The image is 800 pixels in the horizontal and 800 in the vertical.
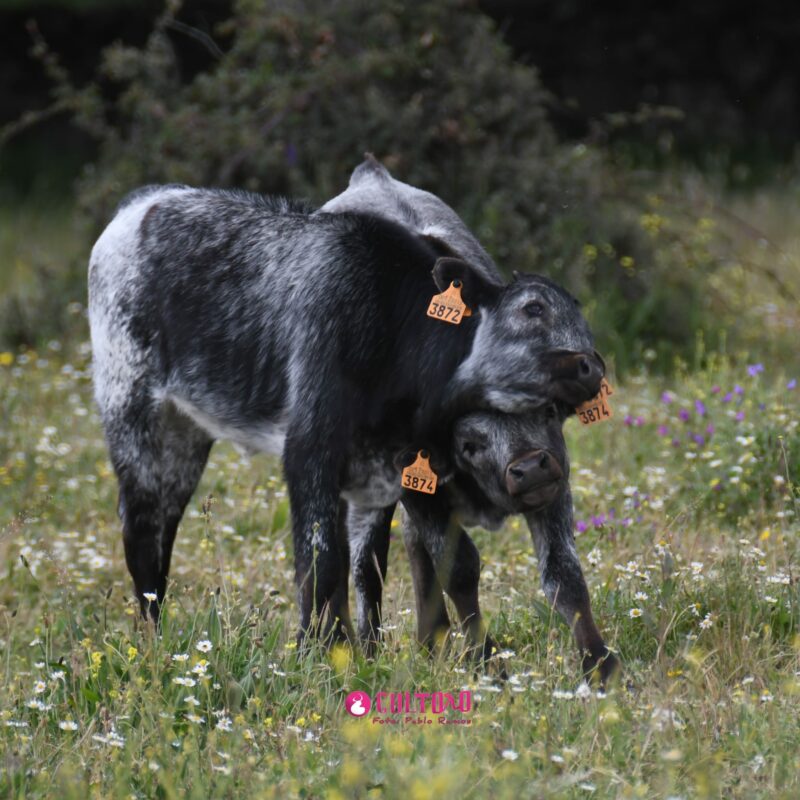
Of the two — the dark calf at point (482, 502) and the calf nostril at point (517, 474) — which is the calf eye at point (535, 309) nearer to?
the dark calf at point (482, 502)

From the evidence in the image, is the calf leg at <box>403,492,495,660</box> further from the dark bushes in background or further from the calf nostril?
the dark bushes in background

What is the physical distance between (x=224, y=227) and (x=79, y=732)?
199 centimetres

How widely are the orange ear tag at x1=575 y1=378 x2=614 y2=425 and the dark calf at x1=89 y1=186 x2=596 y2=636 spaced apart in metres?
0.07

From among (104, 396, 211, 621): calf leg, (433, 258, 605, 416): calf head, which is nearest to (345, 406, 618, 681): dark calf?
(433, 258, 605, 416): calf head

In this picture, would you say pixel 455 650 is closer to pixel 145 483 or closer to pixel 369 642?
pixel 369 642

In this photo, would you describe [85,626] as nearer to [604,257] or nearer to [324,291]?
[324,291]

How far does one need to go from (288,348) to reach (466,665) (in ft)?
3.89

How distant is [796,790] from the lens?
3346 millimetres

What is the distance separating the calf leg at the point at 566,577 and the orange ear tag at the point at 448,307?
0.62 metres

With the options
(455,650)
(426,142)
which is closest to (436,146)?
(426,142)

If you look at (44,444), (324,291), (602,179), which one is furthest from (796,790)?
(602,179)

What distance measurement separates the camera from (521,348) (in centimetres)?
436

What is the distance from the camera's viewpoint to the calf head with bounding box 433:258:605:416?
427 cm

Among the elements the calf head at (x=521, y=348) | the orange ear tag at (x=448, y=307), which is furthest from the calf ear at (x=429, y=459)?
the orange ear tag at (x=448, y=307)
